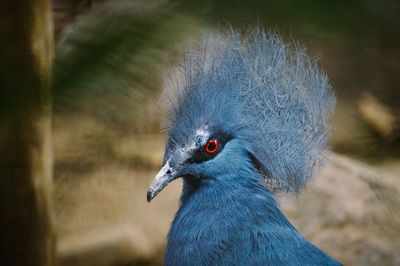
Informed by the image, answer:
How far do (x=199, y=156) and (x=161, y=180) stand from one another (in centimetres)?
13

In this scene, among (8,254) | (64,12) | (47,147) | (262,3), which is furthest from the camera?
(64,12)

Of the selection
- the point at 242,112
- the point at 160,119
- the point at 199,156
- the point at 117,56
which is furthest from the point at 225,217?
the point at 117,56

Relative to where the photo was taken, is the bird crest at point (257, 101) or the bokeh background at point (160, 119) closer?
the bokeh background at point (160, 119)

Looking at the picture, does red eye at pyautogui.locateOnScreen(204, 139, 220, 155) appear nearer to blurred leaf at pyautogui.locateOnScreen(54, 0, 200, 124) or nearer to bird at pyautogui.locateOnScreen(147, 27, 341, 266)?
bird at pyautogui.locateOnScreen(147, 27, 341, 266)

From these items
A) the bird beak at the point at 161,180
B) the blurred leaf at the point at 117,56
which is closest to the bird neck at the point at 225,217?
the bird beak at the point at 161,180

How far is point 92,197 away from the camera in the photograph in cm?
292

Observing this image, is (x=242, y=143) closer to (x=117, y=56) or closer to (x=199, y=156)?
(x=199, y=156)

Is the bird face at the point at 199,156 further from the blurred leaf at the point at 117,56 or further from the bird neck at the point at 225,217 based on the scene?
the blurred leaf at the point at 117,56

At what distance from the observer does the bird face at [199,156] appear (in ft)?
6.35

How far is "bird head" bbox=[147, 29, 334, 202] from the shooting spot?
1.94m

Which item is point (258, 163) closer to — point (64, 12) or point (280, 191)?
point (280, 191)

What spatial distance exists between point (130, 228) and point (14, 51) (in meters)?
2.88

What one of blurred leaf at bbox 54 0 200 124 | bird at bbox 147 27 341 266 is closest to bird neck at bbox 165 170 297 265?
bird at bbox 147 27 341 266

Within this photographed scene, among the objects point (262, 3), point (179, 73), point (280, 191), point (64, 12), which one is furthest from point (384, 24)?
point (64, 12)
